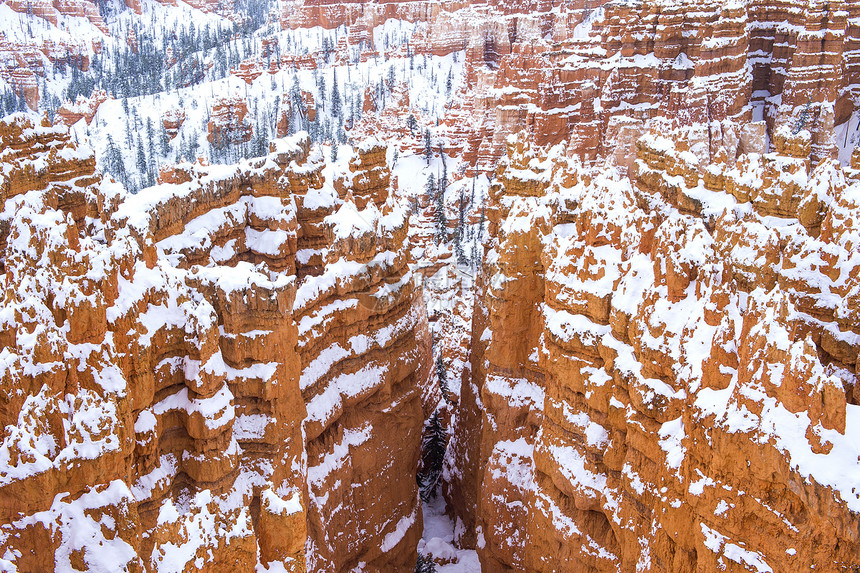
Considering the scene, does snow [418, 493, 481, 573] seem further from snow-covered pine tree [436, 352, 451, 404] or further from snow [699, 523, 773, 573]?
snow [699, 523, 773, 573]

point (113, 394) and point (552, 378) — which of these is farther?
point (552, 378)

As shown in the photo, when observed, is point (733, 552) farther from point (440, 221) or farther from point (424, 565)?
point (440, 221)

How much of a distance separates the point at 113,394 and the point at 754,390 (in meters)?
6.72

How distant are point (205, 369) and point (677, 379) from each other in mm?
6062

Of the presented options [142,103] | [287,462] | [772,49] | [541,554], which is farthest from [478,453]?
[142,103]

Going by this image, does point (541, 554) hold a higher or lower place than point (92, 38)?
lower

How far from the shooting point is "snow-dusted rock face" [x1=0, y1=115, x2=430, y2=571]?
Answer: 21.7 feet

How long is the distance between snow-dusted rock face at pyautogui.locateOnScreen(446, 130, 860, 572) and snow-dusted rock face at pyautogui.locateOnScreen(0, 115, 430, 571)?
2346mm

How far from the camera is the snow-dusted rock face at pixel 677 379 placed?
674 cm

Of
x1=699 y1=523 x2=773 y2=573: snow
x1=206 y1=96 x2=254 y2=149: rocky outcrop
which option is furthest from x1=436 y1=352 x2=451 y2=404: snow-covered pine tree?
x1=206 y1=96 x2=254 y2=149: rocky outcrop

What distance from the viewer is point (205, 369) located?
9250 millimetres

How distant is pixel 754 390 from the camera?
279 inches

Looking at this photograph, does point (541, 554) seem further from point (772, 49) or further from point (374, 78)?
point (374, 78)

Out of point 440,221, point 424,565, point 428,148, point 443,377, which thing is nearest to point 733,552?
point 424,565
